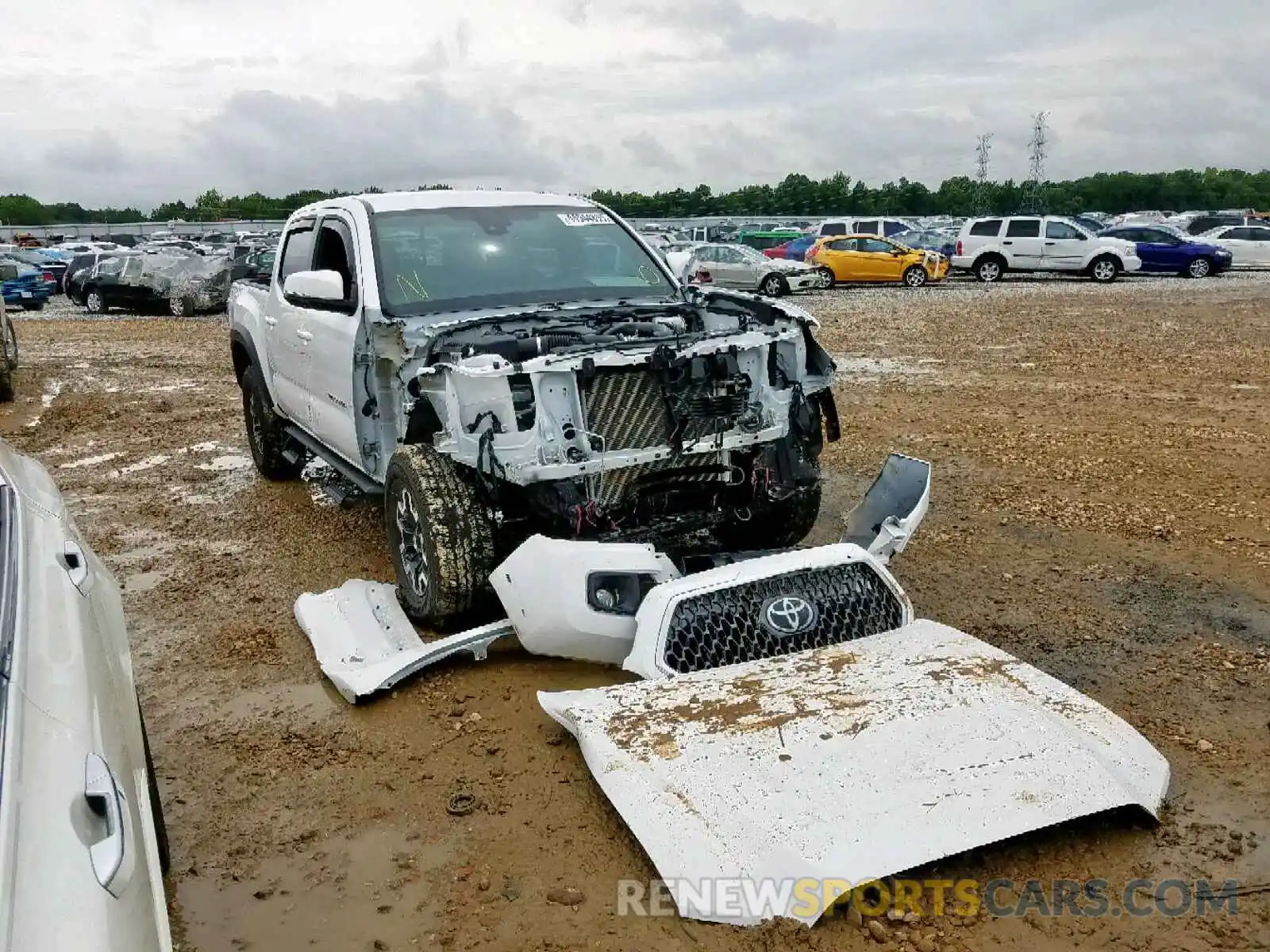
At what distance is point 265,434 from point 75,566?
4.90 meters

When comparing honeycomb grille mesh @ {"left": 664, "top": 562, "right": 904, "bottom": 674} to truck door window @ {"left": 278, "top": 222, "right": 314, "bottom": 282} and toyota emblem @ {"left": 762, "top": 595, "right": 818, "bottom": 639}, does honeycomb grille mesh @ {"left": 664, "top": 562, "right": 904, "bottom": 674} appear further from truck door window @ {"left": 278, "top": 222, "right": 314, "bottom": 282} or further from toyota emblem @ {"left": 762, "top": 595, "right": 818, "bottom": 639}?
truck door window @ {"left": 278, "top": 222, "right": 314, "bottom": 282}

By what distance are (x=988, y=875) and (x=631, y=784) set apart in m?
1.02

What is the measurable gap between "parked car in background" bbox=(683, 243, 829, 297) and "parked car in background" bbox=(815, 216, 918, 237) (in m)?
3.86

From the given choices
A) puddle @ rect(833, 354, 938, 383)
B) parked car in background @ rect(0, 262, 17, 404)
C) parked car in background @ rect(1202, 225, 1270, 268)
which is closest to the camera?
puddle @ rect(833, 354, 938, 383)

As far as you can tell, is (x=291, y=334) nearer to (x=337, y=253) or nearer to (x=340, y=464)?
(x=337, y=253)

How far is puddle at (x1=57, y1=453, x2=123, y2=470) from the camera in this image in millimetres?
8742

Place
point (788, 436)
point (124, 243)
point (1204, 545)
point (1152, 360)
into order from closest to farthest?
1. point (788, 436)
2. point (1204, 545)
3. point (1152, 360)
4. point (124, 243)

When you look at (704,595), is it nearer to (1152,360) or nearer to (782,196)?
(1152,360)

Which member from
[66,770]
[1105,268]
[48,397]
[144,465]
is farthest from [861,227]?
[66,770]

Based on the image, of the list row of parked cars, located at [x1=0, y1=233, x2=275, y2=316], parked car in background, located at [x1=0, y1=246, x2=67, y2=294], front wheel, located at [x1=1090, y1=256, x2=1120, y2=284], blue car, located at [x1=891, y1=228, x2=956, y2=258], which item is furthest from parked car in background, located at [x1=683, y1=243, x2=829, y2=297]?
parked car in background, located at [x1=0, y1=246, x2=67, y2=294]

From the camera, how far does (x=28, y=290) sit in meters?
26.2

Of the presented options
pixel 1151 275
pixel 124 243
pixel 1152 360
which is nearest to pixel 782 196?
pixel 124 243

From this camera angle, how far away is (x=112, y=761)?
2.07 meters

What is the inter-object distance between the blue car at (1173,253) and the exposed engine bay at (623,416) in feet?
83.1
